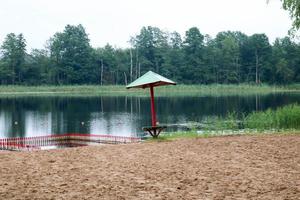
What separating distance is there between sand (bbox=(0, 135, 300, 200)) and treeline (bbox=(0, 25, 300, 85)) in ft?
267

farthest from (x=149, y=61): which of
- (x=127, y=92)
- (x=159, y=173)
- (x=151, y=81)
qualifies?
(x=159, y=173)

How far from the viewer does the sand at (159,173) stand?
24.3ft

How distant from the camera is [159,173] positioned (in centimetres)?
932

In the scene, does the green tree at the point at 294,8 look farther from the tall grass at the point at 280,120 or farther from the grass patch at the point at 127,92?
the grass patch at the point at 127,92

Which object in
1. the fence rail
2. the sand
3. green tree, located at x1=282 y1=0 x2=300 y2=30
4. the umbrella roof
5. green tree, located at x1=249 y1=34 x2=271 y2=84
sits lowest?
the fence rail

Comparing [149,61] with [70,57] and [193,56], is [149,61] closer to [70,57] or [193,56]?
[193,56]

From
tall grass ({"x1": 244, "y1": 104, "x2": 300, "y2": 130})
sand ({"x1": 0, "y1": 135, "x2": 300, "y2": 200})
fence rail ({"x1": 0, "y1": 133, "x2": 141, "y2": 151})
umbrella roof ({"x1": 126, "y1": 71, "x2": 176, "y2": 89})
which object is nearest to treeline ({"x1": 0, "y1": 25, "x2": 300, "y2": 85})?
fence rail ({"x1": 0, "y1": 133, "x2": 141, "y2": 151})

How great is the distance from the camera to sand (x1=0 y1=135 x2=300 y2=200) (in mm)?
7410

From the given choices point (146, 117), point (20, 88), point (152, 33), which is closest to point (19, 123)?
point (146, 117)

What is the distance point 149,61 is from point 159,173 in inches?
3529

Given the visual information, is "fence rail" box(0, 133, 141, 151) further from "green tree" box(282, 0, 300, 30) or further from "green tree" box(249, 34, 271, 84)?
"green tree" box(249, 34, 271, 84)

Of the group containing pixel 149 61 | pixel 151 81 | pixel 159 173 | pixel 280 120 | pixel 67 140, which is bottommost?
pixel 67 140

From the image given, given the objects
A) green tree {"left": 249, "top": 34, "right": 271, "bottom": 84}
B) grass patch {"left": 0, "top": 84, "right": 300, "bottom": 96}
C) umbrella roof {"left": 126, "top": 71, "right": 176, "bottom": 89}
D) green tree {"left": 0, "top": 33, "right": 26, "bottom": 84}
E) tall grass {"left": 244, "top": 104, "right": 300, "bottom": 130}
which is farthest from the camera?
green tree {"left": 249, "top": 34, "right": 271, "bottom": 84}

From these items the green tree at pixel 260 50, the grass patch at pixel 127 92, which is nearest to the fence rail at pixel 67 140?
the grass patch at pixel 127 92
